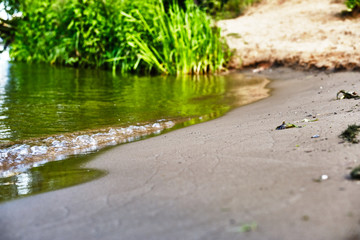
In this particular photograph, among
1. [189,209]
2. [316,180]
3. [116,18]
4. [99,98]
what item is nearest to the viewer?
[189,209]

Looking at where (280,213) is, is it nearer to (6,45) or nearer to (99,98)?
(99,98)

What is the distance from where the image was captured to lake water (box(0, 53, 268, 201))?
2.35 m

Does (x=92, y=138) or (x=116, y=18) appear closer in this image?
(x=92, y=138)

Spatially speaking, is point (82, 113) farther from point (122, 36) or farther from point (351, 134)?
point (122, 36)

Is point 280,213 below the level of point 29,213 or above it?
above

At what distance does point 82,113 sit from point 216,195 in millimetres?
2617

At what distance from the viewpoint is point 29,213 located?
1562 mm

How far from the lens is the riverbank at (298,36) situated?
20.2ft

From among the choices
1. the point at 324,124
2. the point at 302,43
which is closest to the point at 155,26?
the point at 302,43

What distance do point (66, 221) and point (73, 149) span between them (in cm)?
143

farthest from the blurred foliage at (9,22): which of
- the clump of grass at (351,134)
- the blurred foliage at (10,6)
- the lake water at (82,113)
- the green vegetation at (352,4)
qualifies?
the clump of grass at (351,134)

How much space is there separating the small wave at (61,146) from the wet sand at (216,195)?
15.5 inches

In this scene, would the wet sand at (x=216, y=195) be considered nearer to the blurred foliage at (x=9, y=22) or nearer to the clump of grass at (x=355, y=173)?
the clump of grass at (x=355, y=173)

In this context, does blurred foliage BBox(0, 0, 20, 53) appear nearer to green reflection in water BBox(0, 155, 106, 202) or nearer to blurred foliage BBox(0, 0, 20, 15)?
blurred foliage BBox(0, 0, 20, 15)
